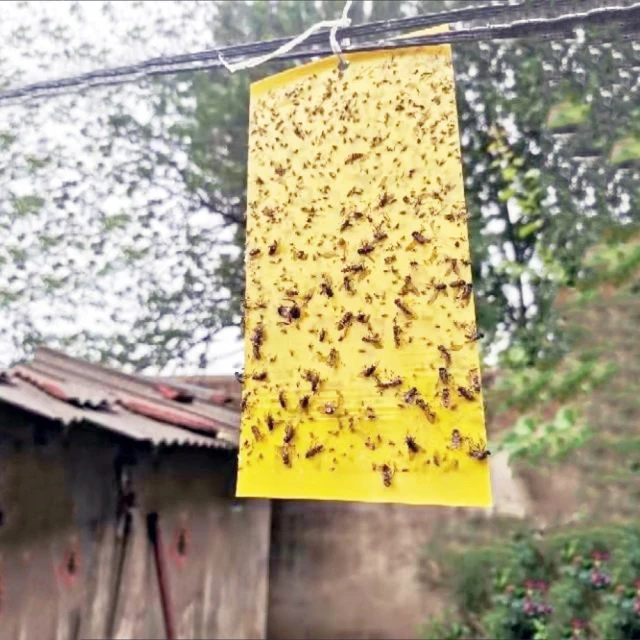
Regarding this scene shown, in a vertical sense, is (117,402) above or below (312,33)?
below

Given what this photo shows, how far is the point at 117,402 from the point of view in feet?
7.71

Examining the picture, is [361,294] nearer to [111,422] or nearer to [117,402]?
[111,422]

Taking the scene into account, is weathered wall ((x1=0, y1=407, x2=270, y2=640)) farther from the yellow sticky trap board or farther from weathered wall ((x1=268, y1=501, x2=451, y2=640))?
the yellow sticky trap board

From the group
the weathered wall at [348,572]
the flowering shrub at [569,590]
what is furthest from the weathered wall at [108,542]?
the flowering shrub at [569,590]

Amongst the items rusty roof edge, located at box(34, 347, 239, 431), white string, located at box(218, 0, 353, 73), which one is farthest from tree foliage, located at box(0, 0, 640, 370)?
white string, located at box(218, 0, 353, 73)

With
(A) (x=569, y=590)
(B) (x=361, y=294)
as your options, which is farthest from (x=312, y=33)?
(A) (x=569, y=590)

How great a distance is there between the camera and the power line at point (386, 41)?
1233 mm

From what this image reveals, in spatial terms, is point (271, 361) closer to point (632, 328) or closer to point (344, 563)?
point (632, 328)

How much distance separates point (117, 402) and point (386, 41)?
1.57 meters

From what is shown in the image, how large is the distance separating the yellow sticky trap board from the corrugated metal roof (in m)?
0.69

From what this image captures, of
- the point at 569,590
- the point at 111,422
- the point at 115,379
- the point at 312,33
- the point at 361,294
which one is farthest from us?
the point at 115,379

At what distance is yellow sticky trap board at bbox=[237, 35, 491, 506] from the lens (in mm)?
1111

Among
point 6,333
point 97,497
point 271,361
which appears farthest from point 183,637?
point 271,361

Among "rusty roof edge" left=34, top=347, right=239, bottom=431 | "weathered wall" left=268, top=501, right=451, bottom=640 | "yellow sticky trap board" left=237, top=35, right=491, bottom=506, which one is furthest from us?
"weathered wall" left=268, top=501, right=451, bottom=640
